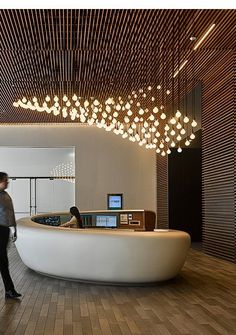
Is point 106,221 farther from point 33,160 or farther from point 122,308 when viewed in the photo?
point 122,308

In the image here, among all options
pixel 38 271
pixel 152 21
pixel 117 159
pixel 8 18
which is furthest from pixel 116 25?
pixel 117 159

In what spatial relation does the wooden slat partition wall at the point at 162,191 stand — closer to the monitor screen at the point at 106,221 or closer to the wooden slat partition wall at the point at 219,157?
the monitor screen at the point at 106,221

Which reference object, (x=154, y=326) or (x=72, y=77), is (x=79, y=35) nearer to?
(x=72, y=77)

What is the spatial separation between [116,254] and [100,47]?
3.61 m

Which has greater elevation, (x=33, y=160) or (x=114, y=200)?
(x=33, y=160)

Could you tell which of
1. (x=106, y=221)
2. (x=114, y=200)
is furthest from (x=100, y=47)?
(x=114, y=200)

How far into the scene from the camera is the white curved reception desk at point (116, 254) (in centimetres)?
726

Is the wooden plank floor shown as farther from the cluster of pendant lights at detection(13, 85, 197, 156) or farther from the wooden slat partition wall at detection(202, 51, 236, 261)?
the cluster of pendant lights at detection(13, 85, 197, 156)

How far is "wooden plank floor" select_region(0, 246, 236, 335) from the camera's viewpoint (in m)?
5.32

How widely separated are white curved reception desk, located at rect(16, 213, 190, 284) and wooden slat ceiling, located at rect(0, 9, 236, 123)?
298 centimetres

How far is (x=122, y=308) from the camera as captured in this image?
6.23 meters

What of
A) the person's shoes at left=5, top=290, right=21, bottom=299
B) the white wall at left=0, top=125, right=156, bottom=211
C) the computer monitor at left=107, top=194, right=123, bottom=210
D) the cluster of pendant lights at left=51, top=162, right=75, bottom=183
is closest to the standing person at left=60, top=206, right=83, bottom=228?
the person's shoes at left=5, top=290, right=21, bottom=299

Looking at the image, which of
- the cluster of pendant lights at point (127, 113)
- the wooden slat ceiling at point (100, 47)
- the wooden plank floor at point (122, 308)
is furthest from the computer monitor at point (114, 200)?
the wooden plank floor at point (122, 308)

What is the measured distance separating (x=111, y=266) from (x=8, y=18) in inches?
147
